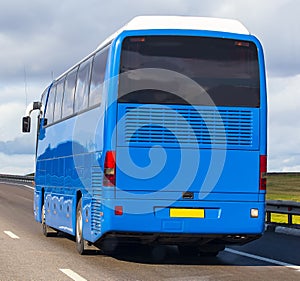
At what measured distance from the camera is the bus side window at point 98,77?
1324cm

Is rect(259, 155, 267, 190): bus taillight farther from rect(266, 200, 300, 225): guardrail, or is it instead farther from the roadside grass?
the roadside grass

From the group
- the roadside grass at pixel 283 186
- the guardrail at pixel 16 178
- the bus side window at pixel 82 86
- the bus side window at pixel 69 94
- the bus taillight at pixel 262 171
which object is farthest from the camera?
the guardrail at pixel 16 178

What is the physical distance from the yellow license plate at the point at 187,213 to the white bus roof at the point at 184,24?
8.93 feet

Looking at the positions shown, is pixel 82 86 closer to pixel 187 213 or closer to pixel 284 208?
pixel 187 213

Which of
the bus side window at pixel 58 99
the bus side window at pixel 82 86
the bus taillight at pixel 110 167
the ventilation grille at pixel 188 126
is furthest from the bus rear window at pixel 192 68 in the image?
the bus side window at pixel 58 99

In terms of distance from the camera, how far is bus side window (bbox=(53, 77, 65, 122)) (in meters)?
17.1

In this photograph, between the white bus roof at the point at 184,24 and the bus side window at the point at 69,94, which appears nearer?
the white bus roof at the point at 184,24

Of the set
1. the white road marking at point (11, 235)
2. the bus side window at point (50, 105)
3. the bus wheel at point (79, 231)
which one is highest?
the bus side window at point (50, 105)

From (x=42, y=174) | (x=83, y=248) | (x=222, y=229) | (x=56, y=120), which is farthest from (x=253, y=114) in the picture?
(x=42, y=174)

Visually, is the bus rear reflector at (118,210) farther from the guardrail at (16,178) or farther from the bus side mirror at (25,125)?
the guardrail at (16,178)

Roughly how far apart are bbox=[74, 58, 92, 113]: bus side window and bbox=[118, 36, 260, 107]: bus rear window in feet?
6.20

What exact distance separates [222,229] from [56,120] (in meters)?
5.87

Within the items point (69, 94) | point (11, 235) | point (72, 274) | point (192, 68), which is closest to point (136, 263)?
point (72, 274)

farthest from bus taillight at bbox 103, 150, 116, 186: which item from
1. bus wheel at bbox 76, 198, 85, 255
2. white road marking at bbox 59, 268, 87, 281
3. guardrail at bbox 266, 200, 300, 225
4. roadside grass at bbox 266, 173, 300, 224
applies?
roadside grass at bbox 266, 173, 300, 224
